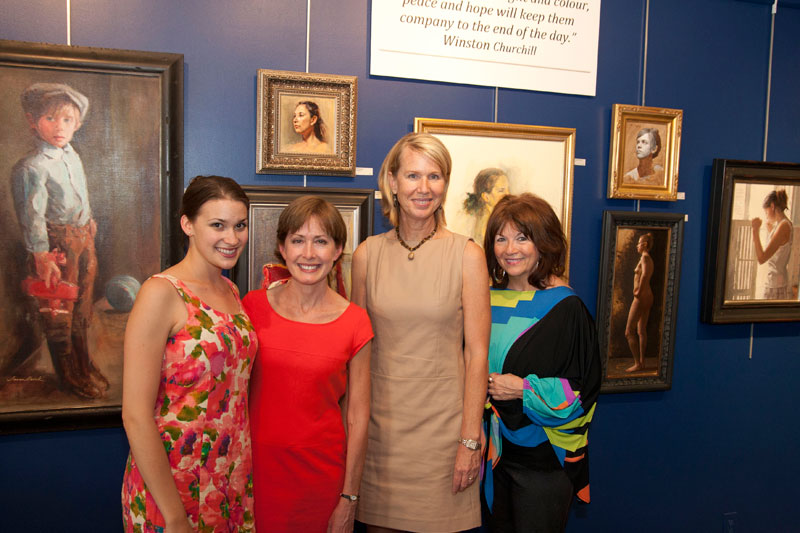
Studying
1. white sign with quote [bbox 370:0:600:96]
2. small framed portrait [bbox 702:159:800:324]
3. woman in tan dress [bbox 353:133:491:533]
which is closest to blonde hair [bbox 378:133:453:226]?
woman in tan dress [bbox 353:133:491:533]

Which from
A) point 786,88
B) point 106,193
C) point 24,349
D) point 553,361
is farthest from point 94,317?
point 786,88

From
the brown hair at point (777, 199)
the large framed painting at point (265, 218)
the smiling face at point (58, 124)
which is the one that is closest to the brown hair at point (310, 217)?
the large framed painting at point (265, 218)

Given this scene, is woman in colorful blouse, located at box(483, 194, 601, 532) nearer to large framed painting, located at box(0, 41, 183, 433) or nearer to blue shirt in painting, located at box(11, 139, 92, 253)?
large framed painting, located at box(0, 41, 183, 433)

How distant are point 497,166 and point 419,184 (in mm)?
1018

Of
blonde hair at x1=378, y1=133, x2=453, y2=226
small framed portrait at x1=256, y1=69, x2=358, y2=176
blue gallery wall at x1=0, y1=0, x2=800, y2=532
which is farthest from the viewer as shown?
small framed portrait at x1=256, y1=69, x2=358, y2=176

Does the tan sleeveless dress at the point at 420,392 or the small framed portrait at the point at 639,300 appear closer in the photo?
the tan sleeveless dress at the point at 420,392

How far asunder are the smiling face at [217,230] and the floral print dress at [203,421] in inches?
5.8

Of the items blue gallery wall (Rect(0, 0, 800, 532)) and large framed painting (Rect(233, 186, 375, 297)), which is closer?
blue gallery wall (Rect(0, 0, 800, 532))

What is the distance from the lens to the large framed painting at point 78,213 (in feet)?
7.44

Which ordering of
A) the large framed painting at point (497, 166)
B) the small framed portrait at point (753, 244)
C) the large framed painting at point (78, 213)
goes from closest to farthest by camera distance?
the large framed painting at point (78, 213)
the large framed painting at point (497, 166)
the small framed portrait at point (753, 244)

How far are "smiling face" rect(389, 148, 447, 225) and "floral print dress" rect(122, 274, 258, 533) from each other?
75 centimetres

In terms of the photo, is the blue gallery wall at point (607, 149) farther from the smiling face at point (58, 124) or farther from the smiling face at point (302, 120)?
the smiling face at point (58, 124)

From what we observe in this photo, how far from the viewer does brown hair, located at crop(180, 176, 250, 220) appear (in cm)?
167

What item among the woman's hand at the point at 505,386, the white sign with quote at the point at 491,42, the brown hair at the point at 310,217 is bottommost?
the woman's hand at the point at 505,386
